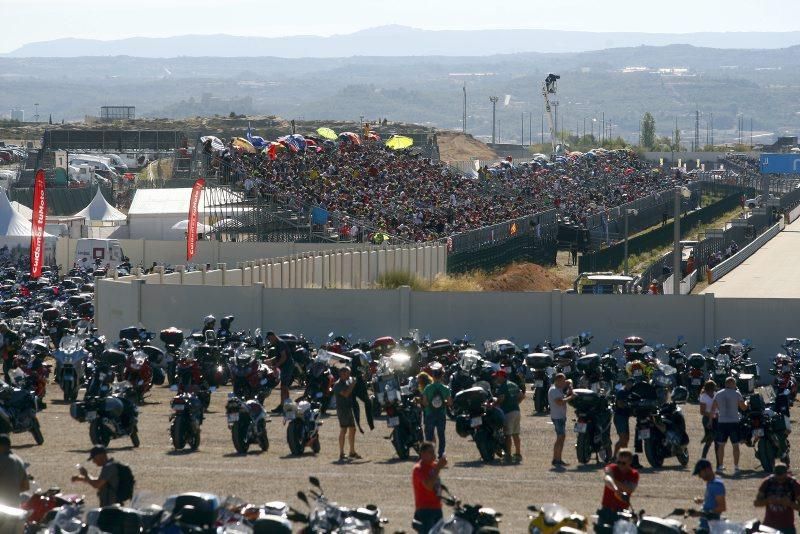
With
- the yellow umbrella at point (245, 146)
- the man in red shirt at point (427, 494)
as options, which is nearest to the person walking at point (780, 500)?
the man in red shirt at point (427, 494)

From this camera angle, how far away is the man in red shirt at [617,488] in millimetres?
13516

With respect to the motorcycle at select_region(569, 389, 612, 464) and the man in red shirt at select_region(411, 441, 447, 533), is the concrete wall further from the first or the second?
the man in red shirt at select_region(411, 441, 447, 533)

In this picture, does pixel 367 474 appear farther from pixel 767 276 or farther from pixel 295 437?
pixel 767 276

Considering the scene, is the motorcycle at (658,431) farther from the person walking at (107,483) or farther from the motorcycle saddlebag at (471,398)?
the person walking at (107,483)

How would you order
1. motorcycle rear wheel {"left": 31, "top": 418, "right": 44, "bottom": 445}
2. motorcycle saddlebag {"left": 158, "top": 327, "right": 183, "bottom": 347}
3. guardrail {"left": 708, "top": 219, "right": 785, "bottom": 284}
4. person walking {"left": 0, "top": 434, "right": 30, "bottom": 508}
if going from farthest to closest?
guardrail {"left": 708, "top": 219, "right": 785, "bottom": 284}, motorcycle saddlebag {"left": 158, "top": 327, "right": 183, "bottom": 347}, motorcycle rear wheel {"left": 31, "top": 418, "right": 44, "bottom": 445}, person walking {"left": 0, "top": 434, "right": 30, "bottom": 508}

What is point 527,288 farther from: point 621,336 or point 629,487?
point 629,487

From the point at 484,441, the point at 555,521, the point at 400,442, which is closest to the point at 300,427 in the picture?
the point at 400,442

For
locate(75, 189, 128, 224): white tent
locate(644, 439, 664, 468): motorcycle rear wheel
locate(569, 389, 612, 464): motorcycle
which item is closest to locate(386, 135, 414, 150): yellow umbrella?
locate(75, 189, 128, 224): white tent

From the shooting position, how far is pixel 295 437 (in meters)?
20.0

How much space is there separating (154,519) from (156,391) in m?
15.6

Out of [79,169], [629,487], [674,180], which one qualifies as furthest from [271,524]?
[674,180]

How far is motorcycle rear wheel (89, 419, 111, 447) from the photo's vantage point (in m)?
20.1

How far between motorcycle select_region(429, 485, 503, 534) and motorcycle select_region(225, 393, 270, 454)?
7.86 m

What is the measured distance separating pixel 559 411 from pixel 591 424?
504 mm
